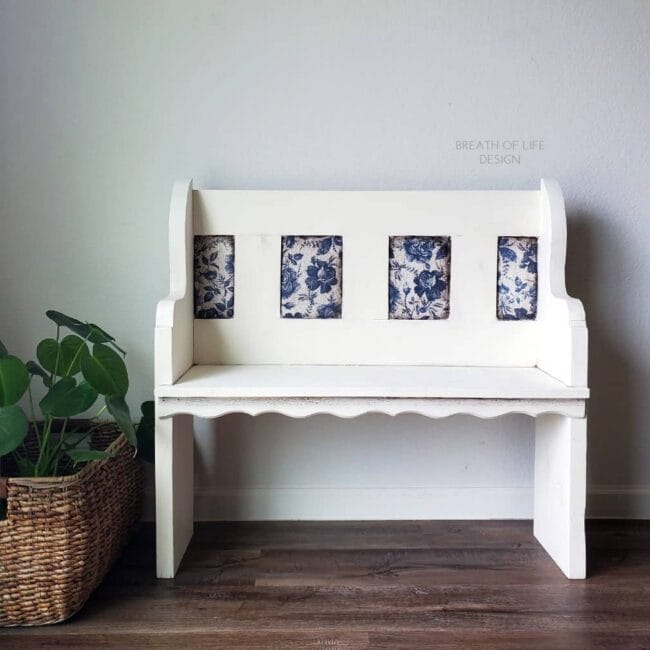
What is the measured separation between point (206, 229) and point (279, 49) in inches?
22.2

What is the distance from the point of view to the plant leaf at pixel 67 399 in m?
1.36

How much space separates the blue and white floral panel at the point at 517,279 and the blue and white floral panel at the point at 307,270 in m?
0.44

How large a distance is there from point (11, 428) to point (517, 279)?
1283 millimetres

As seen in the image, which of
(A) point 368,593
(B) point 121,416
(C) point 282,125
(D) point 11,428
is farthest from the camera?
(C) point 282,125

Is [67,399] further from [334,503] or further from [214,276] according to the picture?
[334,503]

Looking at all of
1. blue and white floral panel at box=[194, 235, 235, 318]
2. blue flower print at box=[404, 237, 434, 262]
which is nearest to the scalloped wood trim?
blue and white floral panel at box=[194, 235, 235, 318]

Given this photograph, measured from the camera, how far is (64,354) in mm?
1517

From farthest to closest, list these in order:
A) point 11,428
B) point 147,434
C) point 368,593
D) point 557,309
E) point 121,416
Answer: point 147,434 < point 557,309 < point 368,593 < point 121,416 < point 11,428

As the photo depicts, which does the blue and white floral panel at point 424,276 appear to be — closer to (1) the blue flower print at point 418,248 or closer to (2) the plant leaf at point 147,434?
(1) the blue flower print at point 418,248

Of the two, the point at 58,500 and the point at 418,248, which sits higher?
the point at 418,248

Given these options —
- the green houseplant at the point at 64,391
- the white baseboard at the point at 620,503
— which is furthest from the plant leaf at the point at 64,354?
the white baseboard at the point at 620,503

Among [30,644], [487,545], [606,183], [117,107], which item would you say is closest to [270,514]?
[487,545]

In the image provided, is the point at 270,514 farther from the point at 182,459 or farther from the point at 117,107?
the point at 117,107

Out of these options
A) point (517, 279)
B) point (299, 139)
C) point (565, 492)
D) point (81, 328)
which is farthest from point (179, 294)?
point (565, 492)
